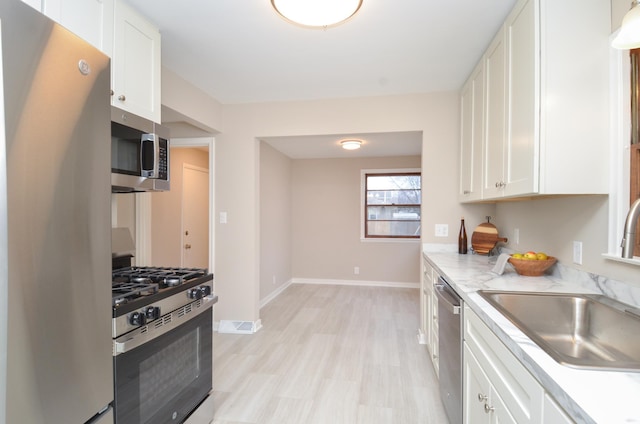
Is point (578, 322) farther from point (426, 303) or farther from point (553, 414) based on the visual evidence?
point (426, 303)

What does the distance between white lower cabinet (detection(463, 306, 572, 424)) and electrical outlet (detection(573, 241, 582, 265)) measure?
689 millimetres

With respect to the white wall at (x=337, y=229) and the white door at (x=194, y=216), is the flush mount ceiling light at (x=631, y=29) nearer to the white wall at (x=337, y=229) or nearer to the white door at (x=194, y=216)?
the white door at (x=194, y=216)

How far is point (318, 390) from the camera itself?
228 centimetres

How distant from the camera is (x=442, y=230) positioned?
299 cm

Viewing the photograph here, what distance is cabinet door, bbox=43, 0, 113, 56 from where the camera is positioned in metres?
1.34

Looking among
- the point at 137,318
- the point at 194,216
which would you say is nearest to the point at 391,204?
the point at 194,216

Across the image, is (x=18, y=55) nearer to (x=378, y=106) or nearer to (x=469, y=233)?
(x=378, y=106)

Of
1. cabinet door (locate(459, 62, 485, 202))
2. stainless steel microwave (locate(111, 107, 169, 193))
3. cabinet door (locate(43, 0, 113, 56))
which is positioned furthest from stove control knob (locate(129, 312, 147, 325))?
cabinet door (locate(459, 62, 485, 202))

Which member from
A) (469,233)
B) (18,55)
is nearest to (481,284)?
(469,233)

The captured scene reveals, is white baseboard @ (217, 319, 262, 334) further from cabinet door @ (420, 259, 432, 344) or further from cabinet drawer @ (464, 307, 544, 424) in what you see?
cabinet drawer @ (464, 307, 544, 424)

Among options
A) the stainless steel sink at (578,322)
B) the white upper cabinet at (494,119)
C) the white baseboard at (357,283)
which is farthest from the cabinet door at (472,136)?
the white baseboard at (357,283)

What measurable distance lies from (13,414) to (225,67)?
2394 millimetres

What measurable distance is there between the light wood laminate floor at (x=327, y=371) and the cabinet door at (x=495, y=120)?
1.52 m

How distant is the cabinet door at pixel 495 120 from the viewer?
5.99ft
